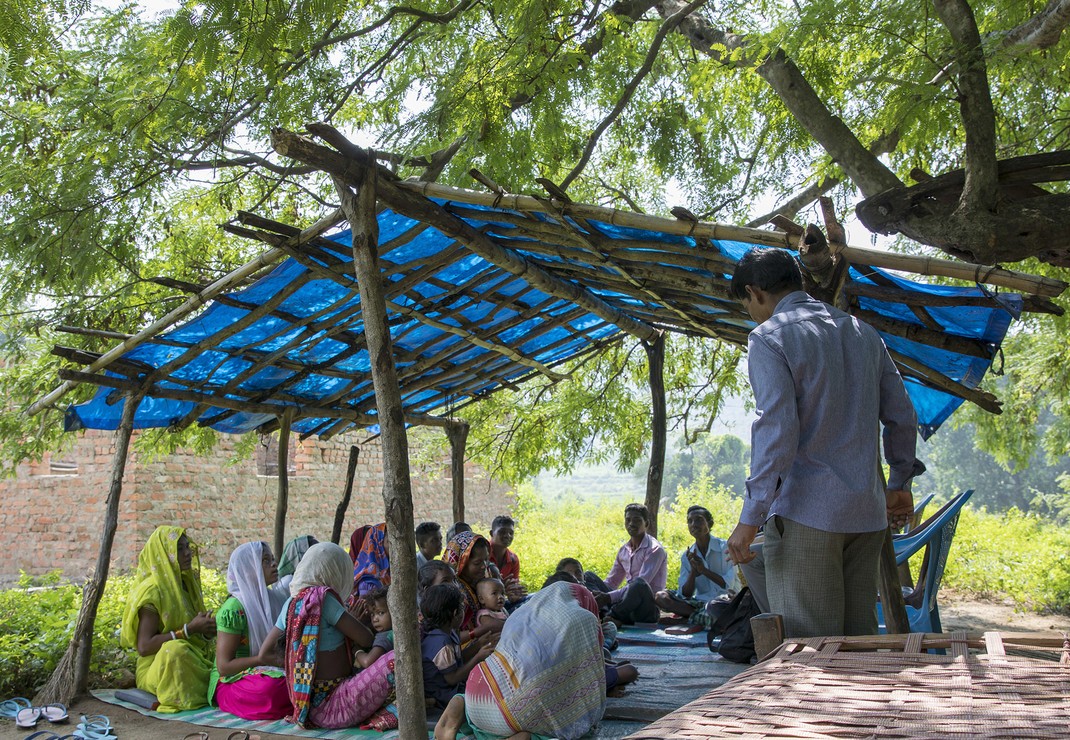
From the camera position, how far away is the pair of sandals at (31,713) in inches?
202

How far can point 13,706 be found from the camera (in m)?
5.44

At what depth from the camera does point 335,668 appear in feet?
15.1

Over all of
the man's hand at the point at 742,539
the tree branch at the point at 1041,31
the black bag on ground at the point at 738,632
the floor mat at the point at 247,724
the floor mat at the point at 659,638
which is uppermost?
the tree branch at the point at 1041,31

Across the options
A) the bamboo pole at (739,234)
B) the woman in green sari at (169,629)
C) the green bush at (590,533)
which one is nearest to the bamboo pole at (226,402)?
the woman in green sari at (169,629)

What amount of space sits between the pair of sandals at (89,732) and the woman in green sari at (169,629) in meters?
0.34

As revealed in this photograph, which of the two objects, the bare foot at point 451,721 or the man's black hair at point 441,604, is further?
the man's black hair at point 441,604

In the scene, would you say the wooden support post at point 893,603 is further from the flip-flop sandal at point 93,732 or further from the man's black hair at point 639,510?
the flip-flop sandal at point 93,732

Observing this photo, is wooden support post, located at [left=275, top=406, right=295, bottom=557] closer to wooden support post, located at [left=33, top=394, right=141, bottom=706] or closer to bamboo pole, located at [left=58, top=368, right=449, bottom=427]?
bamboo pole, located at [left=58, top=368, right=449, bottom=427]

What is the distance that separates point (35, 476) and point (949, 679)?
14.2 meters

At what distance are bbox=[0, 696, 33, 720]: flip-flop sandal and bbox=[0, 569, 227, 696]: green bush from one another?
0.27 m

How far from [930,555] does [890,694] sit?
13.4 feet

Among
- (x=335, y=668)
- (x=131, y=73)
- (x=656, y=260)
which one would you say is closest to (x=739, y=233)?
(x=656, y=260)

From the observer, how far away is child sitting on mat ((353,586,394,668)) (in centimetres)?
461

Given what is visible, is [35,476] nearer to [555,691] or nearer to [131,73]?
[131,73]
